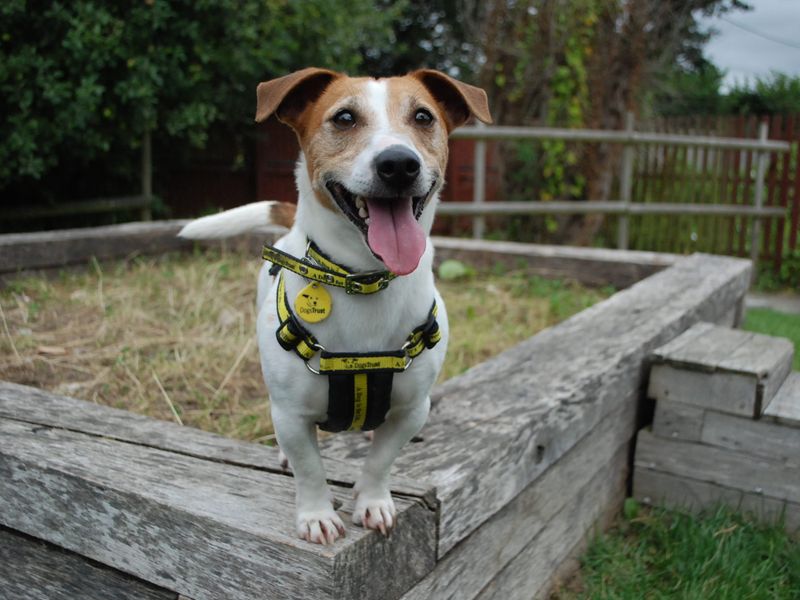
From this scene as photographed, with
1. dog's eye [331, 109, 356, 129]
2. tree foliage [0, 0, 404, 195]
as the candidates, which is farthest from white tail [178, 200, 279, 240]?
tree foliage [0, 0, 404, 195]

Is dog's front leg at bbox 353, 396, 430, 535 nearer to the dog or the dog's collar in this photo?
the dog

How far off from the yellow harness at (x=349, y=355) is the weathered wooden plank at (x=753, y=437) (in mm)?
1685

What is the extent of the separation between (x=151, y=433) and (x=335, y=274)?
796mm

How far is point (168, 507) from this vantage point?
1572 mm

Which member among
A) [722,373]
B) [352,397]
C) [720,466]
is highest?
[352,397]

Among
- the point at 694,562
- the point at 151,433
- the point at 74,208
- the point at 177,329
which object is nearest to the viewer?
the point at 151,433

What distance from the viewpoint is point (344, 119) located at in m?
1.55

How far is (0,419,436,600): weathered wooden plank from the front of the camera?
147 cm

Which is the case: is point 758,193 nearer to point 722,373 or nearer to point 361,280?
point 722,373

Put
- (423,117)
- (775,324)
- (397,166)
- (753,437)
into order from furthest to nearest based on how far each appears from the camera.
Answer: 1. (775,324)
2. (753,437)
3. (423,117)
4. (397,166)

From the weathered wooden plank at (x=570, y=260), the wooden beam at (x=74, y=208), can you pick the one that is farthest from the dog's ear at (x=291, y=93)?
the wooden beam at (x=74, y=208)

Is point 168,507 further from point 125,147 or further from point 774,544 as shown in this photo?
point 125,147

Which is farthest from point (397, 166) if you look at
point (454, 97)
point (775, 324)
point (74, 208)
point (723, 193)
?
point (723, 193)

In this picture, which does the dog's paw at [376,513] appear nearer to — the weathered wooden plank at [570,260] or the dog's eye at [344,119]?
the dog's eye at [344,119]
